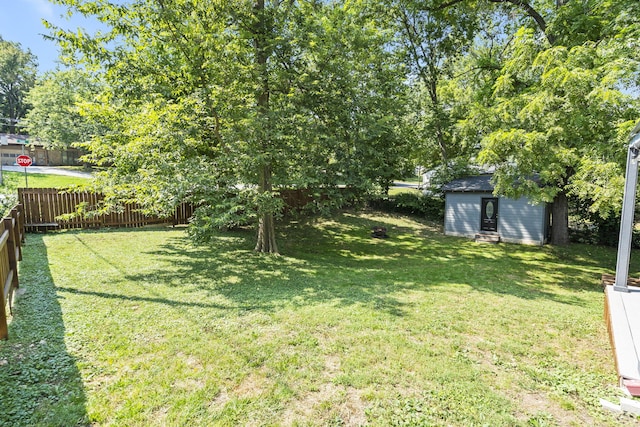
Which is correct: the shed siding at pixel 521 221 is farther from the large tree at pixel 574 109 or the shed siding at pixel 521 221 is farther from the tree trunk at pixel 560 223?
the large tree at pixel 574 109

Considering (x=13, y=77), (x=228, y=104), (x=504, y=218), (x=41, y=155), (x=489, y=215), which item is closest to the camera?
(x=228, y=104)

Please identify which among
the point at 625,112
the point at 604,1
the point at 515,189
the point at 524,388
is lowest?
the point at 524,388

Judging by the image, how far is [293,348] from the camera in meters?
3.72

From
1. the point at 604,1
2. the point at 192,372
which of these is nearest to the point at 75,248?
the point at 192,372

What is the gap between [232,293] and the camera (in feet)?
19.0

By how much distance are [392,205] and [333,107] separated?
11272 mm

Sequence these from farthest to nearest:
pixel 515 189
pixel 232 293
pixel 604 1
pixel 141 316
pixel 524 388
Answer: pixel 515 189 < pixel 604 1 < pixel 232 293 < pixel 141 316 < pixel 524 388

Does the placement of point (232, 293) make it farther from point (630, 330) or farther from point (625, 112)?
point (625, 112)

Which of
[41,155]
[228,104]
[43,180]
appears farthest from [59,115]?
[228,104]

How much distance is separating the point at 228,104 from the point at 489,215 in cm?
1145

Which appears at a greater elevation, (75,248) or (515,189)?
(515,189)

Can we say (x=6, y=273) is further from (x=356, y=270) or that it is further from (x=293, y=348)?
(x=356, y=270)

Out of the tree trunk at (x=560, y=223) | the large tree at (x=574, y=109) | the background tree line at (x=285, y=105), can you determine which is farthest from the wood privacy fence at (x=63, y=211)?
the tree trunk at (x=560, y=223)

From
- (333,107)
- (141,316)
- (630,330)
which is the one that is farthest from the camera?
(333,107)
